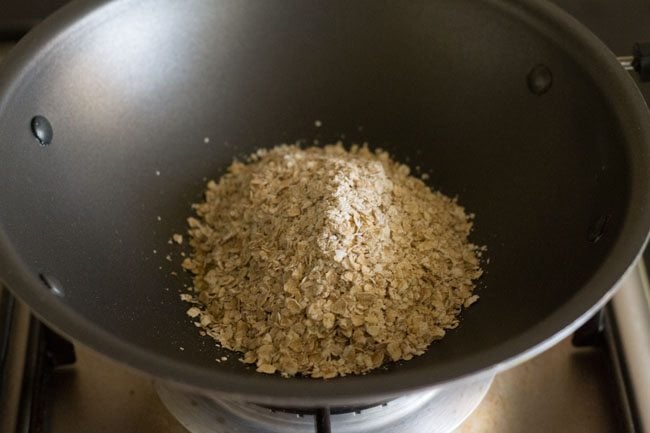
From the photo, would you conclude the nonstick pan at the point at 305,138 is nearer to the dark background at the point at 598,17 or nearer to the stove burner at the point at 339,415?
the stove burner at the point at 339,415

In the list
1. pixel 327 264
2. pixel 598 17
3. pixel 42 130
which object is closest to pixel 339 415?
pixel 327 264

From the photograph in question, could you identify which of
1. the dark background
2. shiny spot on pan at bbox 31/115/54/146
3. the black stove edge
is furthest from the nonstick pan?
the dark background

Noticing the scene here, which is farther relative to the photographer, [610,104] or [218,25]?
[218,25]

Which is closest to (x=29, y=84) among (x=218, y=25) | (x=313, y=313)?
(x=218, y=25)

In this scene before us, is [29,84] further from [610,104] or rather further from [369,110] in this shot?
[610,104]

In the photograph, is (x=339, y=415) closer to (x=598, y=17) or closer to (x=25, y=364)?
(x=25, y=364)
